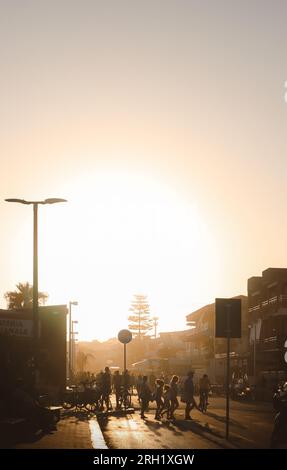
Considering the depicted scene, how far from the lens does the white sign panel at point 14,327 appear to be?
122 ft

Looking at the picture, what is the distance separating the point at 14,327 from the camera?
37.6m

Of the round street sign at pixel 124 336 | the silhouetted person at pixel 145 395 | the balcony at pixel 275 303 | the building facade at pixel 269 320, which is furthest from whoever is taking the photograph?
the balcony at pixel 275 303

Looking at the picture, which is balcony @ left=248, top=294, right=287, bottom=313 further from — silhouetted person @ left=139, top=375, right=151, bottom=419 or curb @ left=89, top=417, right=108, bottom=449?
curb @ left=89, top=417, right=108, bottom=449

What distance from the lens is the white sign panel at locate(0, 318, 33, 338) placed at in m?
37.3

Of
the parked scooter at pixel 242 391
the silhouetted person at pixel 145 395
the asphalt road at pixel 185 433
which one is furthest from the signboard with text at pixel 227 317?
the parked scooter at pixel 242 391

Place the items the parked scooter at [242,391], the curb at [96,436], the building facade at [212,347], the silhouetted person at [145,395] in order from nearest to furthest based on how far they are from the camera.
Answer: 1. the curb at [96,436]
2. the silhouetted person at [145,395]
3. the parked scooter at [242,391]
4. the building facade at [212,347]

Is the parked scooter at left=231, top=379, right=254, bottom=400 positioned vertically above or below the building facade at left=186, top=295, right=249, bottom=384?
below

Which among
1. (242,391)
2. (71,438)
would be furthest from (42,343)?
(71,438)

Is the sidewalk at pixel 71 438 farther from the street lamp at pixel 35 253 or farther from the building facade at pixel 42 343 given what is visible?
the building facade at pixel 42 343

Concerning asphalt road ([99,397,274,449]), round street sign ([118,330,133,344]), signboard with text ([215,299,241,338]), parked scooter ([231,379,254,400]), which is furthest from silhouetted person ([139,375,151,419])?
parked scooter ([231,379,254,400])

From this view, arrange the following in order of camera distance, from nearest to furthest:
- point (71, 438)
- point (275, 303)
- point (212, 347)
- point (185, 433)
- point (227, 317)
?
point (71, 438) < point (227, 317) < point (185, 433) < point (275, 303) < point (212, 347)

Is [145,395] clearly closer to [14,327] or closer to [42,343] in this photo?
[14,327]

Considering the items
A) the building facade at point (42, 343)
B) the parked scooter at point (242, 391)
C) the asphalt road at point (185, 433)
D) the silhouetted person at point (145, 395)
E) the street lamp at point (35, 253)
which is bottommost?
the parked scooter at point (242, 391)
